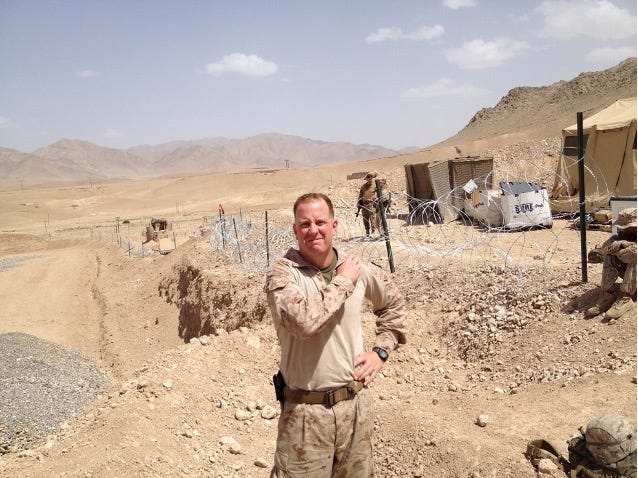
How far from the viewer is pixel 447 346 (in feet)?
20.2

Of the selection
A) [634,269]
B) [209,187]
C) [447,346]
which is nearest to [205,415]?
[447,346]

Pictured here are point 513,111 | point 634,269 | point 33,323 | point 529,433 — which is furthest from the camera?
point 513,111

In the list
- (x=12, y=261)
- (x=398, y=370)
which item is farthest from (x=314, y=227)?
(x=12, y=261)

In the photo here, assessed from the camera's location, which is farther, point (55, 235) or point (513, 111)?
point (513, 111)

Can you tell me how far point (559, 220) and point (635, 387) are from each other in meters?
9.27

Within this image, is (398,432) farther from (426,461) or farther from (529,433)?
(529,433)

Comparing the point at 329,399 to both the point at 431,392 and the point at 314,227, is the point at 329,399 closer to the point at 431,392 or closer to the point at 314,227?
the point at 314,227

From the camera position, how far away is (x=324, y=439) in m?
2.56

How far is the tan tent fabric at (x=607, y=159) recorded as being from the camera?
12484 mm

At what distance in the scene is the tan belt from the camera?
2.54 metres

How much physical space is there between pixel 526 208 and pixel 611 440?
29.2 feet

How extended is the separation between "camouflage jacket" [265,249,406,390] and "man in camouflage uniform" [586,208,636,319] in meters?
3.42

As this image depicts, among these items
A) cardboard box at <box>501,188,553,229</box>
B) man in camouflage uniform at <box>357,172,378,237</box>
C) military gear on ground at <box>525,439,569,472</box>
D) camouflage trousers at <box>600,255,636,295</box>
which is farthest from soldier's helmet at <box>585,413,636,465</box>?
cardboard box at <box>501,188,553,229</box>

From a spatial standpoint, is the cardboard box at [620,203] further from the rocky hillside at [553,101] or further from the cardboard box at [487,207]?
the rocky hillside at [553,101]
